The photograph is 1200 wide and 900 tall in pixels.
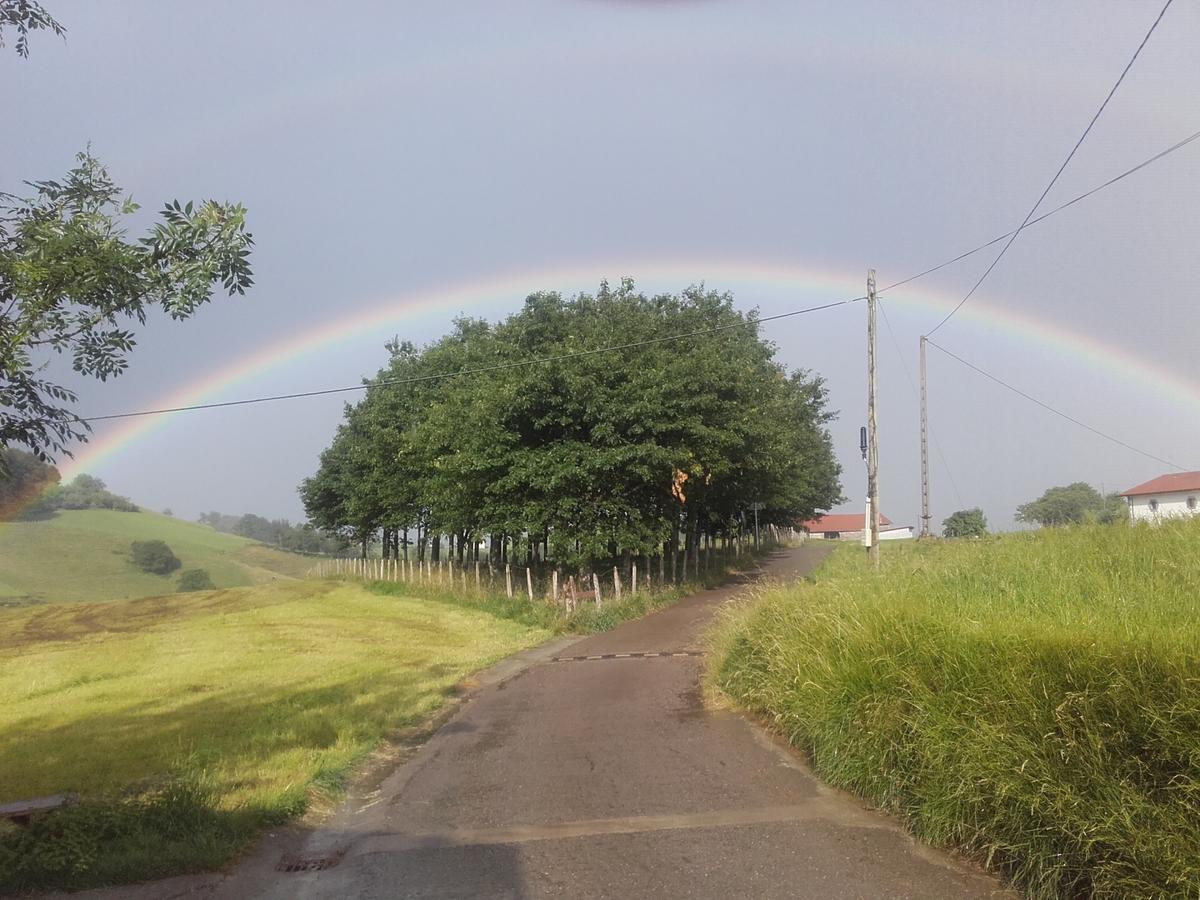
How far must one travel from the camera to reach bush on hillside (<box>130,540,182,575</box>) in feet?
217

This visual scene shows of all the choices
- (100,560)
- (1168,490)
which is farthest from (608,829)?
(100,560)

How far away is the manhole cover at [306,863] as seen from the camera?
581 cm

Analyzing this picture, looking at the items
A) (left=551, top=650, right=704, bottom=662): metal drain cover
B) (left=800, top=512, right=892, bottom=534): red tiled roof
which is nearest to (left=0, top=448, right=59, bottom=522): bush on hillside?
(left=551, top=650, right=704, bottom=662): metal drain cover

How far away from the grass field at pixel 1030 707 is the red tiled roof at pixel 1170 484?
101 feet

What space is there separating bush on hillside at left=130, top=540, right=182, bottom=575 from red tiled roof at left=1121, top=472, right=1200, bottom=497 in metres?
62.3

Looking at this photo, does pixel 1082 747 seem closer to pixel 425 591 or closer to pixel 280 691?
pixel 280 691

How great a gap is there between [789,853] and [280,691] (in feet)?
33.7

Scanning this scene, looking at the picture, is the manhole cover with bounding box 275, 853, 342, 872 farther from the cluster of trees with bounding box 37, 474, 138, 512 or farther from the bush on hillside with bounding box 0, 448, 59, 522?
the cluster of trees with bounding box 37, 474, 138, 512

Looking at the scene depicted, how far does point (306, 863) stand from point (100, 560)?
224ft

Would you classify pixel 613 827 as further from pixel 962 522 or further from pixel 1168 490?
pixel 1168 490

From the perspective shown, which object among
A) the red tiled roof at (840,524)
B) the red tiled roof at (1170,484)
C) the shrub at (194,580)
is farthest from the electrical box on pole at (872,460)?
the red tiled roof at (840,524)

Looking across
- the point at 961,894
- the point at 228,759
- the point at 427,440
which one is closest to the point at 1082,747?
the point at 961,894

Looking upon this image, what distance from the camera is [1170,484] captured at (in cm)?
3844

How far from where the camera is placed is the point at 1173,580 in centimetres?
717
